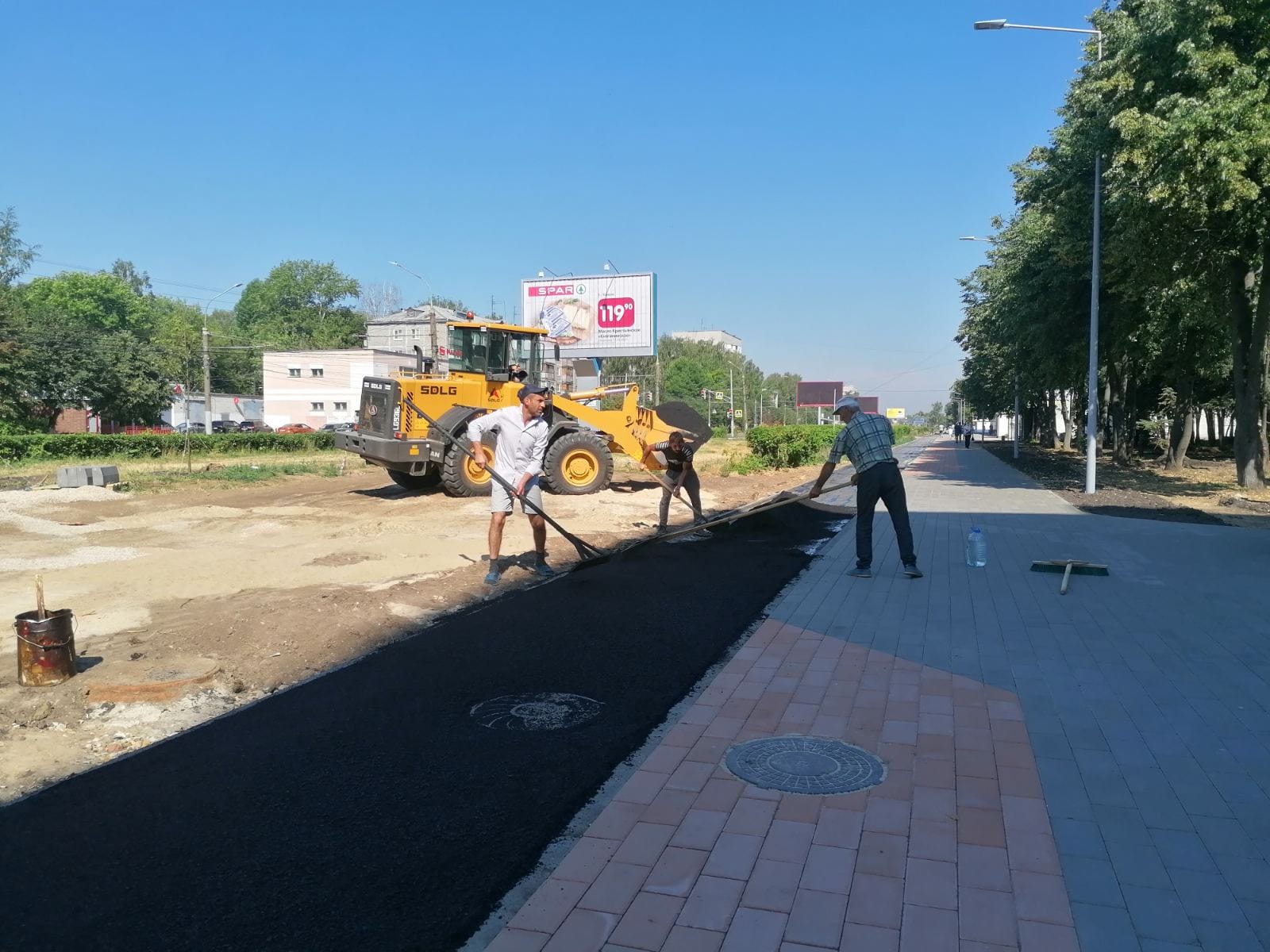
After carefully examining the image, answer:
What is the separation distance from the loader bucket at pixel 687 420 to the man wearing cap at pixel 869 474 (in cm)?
430

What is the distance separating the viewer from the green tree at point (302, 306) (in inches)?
3944

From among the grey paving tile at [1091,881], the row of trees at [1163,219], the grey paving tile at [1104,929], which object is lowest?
the grey paving tile at [1104,929]

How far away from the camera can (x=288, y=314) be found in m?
102

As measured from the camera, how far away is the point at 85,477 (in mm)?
18812

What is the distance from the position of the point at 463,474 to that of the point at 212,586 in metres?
7.42

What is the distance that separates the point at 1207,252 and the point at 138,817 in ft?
61.2

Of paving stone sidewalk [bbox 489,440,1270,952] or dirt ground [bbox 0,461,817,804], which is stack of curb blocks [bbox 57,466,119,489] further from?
paving stone sidewalk [bbox 489,440,1270,952]

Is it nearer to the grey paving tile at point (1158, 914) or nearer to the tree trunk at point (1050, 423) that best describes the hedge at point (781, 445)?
the tree trunk at point (1050, 423)

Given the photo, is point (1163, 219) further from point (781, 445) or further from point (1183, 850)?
point (1183, 850)

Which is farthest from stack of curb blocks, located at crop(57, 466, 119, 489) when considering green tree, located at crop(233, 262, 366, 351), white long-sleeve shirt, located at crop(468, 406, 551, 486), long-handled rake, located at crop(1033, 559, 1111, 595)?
green tree, located at crop(233, 262, 366, 351)

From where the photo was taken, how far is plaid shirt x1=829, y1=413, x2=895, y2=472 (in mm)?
8617

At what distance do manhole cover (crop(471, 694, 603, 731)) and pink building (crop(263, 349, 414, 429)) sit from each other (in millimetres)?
63796

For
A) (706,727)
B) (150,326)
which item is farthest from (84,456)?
(150,326)

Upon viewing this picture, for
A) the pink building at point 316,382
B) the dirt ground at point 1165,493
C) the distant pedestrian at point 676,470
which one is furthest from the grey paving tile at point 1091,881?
the pink building at point 316,382
